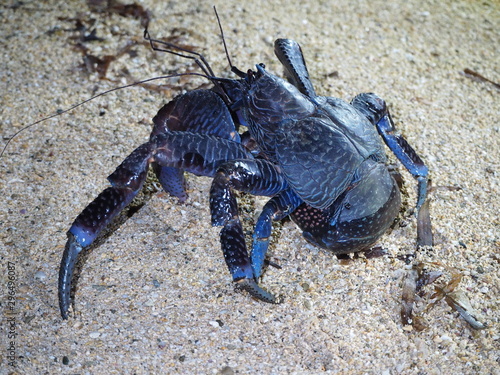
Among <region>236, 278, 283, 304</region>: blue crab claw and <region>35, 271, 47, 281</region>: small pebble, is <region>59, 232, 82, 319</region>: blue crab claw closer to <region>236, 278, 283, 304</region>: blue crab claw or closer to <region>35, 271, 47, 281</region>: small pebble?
<region>35, 271, 47, 281</region>: small pebble

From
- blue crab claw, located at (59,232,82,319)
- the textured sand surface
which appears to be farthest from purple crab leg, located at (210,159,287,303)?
blue crab claw, located at (59,232,82,319)

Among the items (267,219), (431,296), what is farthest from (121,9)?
(431,296)

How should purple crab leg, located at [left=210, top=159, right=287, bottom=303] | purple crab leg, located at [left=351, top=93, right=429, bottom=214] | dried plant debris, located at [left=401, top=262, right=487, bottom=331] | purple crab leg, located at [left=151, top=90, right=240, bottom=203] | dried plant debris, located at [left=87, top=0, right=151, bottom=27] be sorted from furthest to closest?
dried plant debris, located at [left=87, top=0, right=151, bottom=27] → purple crab leg, located at [left=351, top=93, right=429, bottom=214] → purple crab leg, located at [left=151, top=90, right=240, bottom=203] → dried plant debris, located at [left=401, top=262, right=487, bottom=331] → purple crab leg, located at [left=210, top=159, right=287, bottom=303]

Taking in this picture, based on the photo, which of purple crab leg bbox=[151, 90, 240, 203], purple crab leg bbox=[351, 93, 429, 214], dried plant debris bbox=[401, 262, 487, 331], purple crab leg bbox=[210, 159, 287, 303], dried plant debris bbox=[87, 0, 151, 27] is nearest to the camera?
purple crab leg bbox=[210, 159, 287, 303]

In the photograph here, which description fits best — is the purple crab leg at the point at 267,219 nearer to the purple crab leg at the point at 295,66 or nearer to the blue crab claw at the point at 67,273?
the purple crab leg at the point at 295,66

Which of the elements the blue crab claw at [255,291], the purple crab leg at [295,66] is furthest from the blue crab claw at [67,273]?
the purple crab leg at [295,66]

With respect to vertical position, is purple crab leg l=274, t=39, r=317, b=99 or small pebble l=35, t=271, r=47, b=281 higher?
purple crab leg l=274, t=39, r=317, b=99

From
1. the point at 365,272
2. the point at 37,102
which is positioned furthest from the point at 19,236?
the point at 365,272
